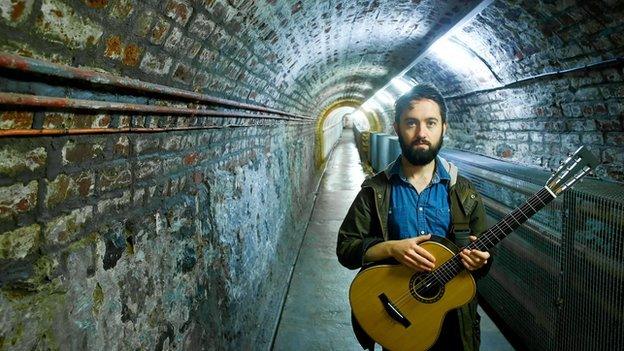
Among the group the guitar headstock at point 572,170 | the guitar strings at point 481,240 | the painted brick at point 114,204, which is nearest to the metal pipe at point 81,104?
the painted brick at point 114,204

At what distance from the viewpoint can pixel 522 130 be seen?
6.73m

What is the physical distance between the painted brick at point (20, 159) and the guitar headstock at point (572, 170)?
2370 millimetres

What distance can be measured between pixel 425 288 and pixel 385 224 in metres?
0.43

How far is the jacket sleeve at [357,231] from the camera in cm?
226

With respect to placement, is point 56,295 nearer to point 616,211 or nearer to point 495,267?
point 616,211

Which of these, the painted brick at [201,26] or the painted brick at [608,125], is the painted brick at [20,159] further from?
the painted brick at [608,125]

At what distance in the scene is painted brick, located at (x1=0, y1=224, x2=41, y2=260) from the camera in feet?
3.89

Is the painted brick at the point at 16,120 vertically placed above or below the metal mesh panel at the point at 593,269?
above

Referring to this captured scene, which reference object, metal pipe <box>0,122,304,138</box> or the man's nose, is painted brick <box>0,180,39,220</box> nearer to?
metal pipe <box>0,122,304,138</box>

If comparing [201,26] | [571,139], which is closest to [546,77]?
[571,139]

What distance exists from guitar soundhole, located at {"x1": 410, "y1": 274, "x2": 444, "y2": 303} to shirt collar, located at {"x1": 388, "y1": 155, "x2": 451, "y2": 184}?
56cm

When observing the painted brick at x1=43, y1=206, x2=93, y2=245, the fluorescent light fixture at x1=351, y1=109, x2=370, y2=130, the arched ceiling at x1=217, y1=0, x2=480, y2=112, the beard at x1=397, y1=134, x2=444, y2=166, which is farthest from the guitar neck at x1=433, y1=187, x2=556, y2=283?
the fluorescent light fixture at x1=351, y1=109, x2=370, y2=130

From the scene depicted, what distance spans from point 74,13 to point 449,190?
1951 mm

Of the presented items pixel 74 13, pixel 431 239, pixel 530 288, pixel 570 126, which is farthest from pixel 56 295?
pixel 570 126
